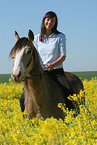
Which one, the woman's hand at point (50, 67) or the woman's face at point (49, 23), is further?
the woman's face at point (49, 23)

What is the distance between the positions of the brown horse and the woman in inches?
6.1

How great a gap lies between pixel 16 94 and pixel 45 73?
896 cm

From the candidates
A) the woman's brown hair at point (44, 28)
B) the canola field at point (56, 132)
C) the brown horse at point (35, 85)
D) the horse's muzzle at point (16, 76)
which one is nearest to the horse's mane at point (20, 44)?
the brown horse at point (35, 85)

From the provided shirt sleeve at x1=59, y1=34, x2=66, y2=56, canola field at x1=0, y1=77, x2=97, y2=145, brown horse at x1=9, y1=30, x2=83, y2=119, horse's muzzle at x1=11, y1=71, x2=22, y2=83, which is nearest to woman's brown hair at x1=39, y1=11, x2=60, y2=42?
shirt sleeve at x1=59, y1=34, x2=66, y2=56

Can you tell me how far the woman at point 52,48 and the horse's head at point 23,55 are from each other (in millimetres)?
523

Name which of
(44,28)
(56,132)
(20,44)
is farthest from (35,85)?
(56,132)

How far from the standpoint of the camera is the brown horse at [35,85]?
3910 mm

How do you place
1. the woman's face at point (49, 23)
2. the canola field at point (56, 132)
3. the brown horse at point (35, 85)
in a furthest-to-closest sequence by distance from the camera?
the woman's face at point (49, 23), the brown horse at point (35, 85), the canola field at point (56, 132)

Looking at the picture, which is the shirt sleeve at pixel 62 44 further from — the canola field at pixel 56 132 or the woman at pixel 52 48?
the canola field at pixel 56 132

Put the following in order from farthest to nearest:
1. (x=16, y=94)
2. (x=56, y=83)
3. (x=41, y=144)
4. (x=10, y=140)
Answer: (x=16, y=94) < (x=56, y=83) < (x=10, y=140) < (x=41, y=144)

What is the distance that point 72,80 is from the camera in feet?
17.8

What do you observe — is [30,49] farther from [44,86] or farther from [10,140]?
[10,140]

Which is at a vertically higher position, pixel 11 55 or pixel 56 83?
pixel 11 55

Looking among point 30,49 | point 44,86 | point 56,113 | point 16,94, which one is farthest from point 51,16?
point 16,94
